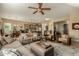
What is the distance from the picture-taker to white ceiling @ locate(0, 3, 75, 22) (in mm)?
2484

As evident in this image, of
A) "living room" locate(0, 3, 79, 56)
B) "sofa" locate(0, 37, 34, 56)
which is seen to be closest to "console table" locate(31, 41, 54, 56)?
"living room" locate(0, 3, 79, 56)

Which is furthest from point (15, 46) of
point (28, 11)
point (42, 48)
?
point (28, 11)

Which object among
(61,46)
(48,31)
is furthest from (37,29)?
(61,46)

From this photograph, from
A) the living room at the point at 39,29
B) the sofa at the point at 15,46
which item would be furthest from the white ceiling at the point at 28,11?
the sofa at the point at 15,46

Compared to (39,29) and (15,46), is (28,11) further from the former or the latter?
(15,46)

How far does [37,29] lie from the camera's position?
8.36 ft

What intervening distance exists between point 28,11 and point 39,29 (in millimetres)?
395

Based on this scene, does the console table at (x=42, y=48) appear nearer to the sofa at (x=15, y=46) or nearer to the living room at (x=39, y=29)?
the living room at (x=39, y=29)

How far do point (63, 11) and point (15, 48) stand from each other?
1132 millimetres

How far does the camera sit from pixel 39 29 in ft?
8.36

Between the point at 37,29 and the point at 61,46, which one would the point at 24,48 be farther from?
the point at 61,46

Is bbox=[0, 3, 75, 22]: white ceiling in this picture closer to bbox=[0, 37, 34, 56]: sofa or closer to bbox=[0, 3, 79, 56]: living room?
bbox=[0, 3, 79, 56]: living room

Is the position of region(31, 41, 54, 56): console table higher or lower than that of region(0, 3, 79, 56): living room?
lower

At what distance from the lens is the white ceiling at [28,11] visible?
248 cm
